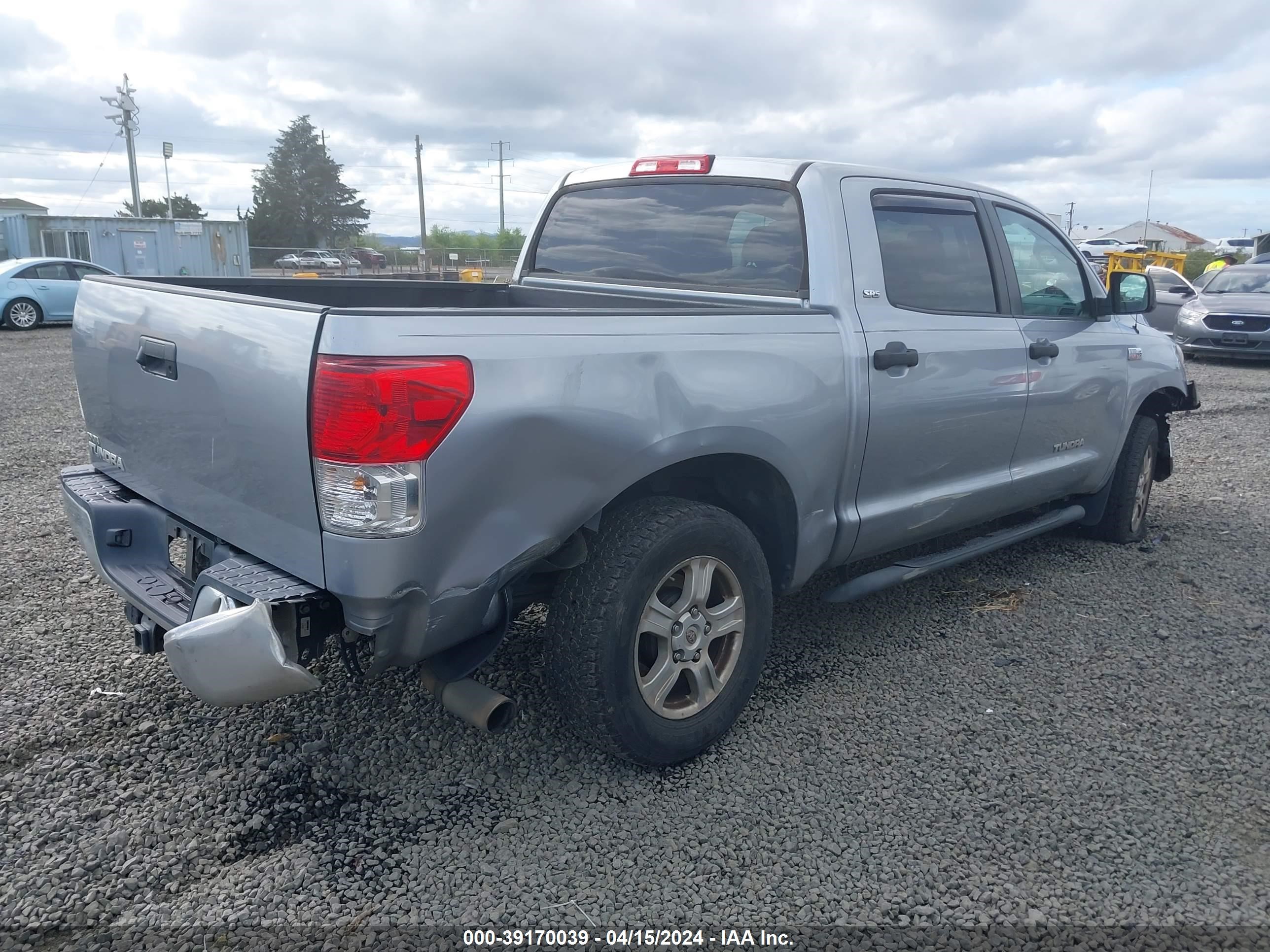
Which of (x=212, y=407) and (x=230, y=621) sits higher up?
(x=212, y=407)

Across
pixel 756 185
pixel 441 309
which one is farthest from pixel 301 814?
pixel 756 185

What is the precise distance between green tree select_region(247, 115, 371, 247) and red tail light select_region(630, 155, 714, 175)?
8033cm

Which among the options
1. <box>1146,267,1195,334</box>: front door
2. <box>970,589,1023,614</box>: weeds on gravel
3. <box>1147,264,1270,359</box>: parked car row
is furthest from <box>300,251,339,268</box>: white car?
<box>970,589,1023,614</box>: weeds on gravel

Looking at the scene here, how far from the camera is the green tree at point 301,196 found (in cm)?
7888

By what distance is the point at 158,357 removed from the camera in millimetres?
2873

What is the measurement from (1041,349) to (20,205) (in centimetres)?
8292

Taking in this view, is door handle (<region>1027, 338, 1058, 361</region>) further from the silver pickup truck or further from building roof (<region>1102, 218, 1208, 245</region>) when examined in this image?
building roof (<region>1102, 218, 1208, 245</region>)

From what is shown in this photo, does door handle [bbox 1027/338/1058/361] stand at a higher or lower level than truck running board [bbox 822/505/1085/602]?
higher

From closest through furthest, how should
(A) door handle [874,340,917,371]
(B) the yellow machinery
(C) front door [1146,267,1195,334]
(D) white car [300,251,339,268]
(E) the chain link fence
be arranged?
(A) door handle [874,340,917,371], (C) front door [1146,267,1195,334], (B) the yellow machinery, (E) the chain link fence, (D) white car [300,251,339,268]

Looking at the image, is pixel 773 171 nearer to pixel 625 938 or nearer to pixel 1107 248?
pixel 625 938

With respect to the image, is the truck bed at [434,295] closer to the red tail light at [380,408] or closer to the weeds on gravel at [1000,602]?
the red tail light at [380,408]

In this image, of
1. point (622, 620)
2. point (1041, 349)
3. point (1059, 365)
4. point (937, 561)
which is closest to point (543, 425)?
point (622, 620)

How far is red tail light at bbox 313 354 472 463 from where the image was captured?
2.28 meters

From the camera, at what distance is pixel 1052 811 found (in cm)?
292
